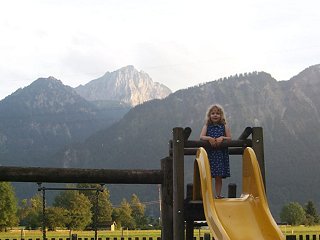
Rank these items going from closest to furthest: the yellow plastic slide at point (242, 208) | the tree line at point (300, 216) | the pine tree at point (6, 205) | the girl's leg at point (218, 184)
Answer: the yellow plastic slide at point (242, 208) < the girl's leg at point (218, 184) < the pine tree at point (6, 205) < the tree line at point (300, 216)

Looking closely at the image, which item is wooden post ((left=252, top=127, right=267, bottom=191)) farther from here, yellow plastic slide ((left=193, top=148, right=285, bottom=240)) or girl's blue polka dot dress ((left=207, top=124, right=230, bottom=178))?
girl's blue polka dot dress ((left=207, top=124, right=230, bottom=178))

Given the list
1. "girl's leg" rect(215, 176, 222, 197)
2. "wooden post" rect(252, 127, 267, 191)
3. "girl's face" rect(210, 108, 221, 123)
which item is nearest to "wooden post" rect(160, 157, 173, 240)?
"girl's leg" rect(215, 176, 222, 197)

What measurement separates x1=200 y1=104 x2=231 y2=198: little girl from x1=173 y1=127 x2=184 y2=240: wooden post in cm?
43

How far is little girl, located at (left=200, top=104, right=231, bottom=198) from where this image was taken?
21.0 ft

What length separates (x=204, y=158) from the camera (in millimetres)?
5867

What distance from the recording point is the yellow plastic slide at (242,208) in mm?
5363

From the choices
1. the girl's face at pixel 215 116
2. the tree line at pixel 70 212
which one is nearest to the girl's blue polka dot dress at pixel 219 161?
the girl's face at pixel 215 116

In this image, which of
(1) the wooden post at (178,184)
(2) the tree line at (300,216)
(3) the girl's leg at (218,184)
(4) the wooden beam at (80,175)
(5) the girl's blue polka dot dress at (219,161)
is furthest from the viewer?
(2) the tree line at (300,216)

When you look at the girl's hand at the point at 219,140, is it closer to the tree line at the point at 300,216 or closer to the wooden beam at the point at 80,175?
the wooden beam at the point at 80,175

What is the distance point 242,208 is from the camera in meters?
5.83

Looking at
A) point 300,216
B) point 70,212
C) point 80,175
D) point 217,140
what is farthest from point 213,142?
point 300,216

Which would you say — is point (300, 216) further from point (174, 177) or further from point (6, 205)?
point (174, 177)

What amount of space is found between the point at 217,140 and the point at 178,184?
0.69 metres

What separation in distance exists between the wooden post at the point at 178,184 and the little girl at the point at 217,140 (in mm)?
430
